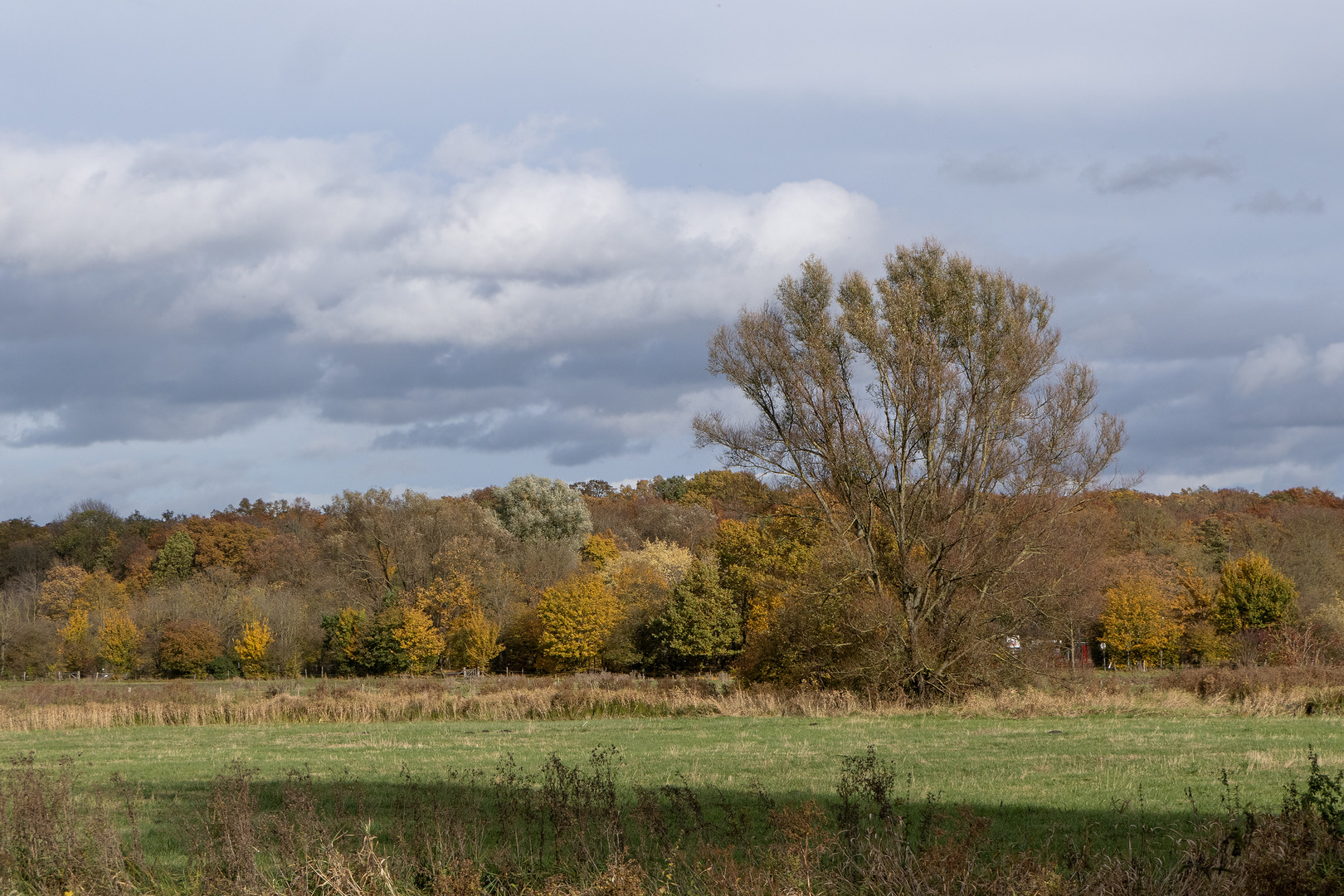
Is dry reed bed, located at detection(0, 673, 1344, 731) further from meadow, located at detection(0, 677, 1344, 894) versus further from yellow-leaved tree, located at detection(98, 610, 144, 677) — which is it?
yellow-leaved tree, located at detection(98, 610, 144, 677)

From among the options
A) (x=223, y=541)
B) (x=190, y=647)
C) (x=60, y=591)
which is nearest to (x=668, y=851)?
(x=190, y=647)

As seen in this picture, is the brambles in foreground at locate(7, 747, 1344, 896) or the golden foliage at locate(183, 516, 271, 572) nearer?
the brambles in foreground at locate(7, 747, 1344, 896)

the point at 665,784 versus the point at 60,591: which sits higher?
the point at 60,591

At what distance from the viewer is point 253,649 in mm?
70438

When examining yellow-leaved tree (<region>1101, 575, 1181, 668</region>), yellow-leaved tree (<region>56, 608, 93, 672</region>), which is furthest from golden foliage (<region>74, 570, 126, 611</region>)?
yellow-leaved tree (<region>1101, 575, 1181, 668</region>)

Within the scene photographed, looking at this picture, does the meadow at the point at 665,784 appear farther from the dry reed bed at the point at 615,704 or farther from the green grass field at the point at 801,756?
the dry reed bed at the point at 615,704

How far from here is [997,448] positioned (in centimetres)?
3077

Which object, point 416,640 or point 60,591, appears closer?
point 416,640

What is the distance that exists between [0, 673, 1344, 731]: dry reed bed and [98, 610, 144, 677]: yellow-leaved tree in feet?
138

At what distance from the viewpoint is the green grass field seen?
40.1ft

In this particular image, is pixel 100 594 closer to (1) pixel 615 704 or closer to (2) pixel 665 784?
(1) pixel 615 704

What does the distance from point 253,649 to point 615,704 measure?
46372mm

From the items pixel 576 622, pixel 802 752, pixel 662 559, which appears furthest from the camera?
pixel 662 559

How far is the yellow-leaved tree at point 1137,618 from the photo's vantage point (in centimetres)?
6009
